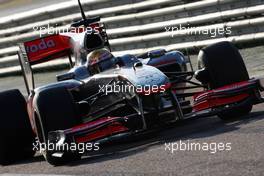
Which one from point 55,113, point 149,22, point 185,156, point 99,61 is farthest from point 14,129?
point 149,22

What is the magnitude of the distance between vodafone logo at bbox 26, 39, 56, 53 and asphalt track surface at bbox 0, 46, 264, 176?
1.89m

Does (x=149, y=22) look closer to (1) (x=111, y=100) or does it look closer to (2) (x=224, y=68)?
(1) (x=111, y=100)

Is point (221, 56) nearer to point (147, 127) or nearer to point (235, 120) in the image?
point (235, 120)

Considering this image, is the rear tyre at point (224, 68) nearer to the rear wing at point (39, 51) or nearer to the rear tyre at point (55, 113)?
the rear tyre at point (55, 113)

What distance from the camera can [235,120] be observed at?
28.3 ft

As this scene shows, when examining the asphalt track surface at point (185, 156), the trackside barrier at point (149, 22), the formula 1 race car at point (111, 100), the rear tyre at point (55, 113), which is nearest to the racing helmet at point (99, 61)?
the formula 1 race car at point (111, 100)

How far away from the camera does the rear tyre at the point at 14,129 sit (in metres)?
9.20

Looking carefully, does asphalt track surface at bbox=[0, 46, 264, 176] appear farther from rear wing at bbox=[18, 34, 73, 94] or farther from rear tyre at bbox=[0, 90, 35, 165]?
rear wing at bbox=[18, 34, 73, 94]

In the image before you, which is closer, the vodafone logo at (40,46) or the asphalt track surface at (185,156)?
the asphalt track surface at (185,156)

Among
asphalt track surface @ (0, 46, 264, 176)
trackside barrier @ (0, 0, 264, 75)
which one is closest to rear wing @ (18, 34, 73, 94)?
asphalt track surface @ (0, 46, 264, 176)

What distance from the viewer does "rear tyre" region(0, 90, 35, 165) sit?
920 cm

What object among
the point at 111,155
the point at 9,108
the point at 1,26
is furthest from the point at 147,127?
the point at 1,26

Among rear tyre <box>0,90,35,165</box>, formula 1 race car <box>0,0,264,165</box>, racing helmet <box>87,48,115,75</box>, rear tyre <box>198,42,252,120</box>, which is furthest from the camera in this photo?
racing helmet <box>87,48,115,75</box>

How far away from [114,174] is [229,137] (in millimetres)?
1273
